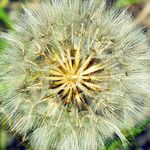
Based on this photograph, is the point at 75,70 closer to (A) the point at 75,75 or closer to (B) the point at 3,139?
(A) the point at 75,75

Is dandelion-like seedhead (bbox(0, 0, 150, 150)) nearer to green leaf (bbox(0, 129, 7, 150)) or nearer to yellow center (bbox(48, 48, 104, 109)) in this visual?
yellow center (bbox(48, 48, 104, 109))

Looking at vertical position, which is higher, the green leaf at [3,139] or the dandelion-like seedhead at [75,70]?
the dandelion-like seedhead at [75,70]

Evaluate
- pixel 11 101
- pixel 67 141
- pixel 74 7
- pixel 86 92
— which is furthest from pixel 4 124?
pixel 74 7

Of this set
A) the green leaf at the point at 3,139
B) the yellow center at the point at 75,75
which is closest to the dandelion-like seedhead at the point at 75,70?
the yellow center at the point at 75,75

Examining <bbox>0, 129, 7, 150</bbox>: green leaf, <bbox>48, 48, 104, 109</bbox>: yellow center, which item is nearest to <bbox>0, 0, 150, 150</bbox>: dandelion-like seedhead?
<bbox>48, 48, 104, 109</bbox>: yellow center

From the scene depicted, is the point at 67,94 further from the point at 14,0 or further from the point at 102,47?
the point at 14,0

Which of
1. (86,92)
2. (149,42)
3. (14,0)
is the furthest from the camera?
(14,0)

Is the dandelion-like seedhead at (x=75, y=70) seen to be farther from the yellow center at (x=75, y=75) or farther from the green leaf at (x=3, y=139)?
the green leaf at (x=3, y=139)

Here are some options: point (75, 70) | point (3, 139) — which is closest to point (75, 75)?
point (75, 70)

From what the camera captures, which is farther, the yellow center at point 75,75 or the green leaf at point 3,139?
the green leaf at point 3,139
